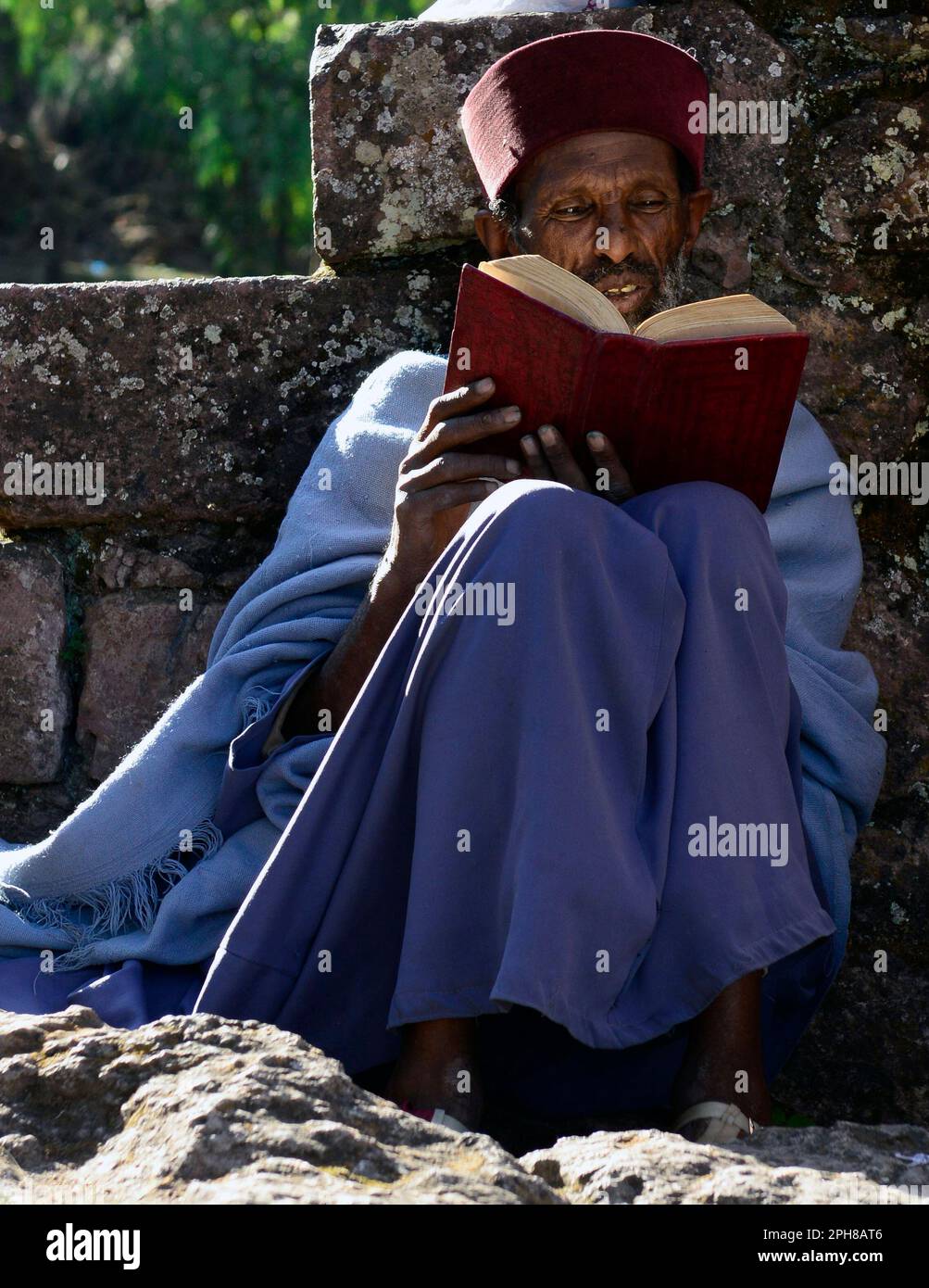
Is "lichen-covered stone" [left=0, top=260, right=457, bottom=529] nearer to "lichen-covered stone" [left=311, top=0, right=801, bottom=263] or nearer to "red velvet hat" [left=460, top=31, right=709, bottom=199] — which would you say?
"lichen-covered stone" [left=311, top=0, right=801, bottom=263]

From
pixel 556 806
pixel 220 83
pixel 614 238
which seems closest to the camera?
pixel 556 806

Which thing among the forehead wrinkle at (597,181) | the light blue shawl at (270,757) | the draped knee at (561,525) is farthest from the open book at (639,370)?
the forehead wrinkle at (597,181)

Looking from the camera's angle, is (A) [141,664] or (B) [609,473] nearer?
(B) [609,473]

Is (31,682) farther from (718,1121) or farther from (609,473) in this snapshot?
(718,1121)

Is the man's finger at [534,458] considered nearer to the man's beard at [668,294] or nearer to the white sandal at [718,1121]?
the man's beard at [668,294]

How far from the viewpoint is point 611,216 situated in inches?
107

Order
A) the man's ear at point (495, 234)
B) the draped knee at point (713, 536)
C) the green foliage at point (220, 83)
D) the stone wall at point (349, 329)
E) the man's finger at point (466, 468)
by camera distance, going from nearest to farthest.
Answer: the draped knee at point (713, 536)
the man's finger at point (466, 468)
the man's ear at point (495, 234)
the stone wall at point (349, 329)
the green foliage at point (220, 83)

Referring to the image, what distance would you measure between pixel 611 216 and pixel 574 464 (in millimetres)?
672

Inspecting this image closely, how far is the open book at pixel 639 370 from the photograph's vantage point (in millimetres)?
2145

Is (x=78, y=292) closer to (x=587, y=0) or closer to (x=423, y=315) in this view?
(x=423, y=315)

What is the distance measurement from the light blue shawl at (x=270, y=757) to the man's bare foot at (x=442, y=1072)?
548mm

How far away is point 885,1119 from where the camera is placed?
9.11ft

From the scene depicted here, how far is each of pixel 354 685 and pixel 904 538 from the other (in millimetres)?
1122

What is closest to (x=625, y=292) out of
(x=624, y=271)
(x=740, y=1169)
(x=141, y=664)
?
(x=624, y=271)
